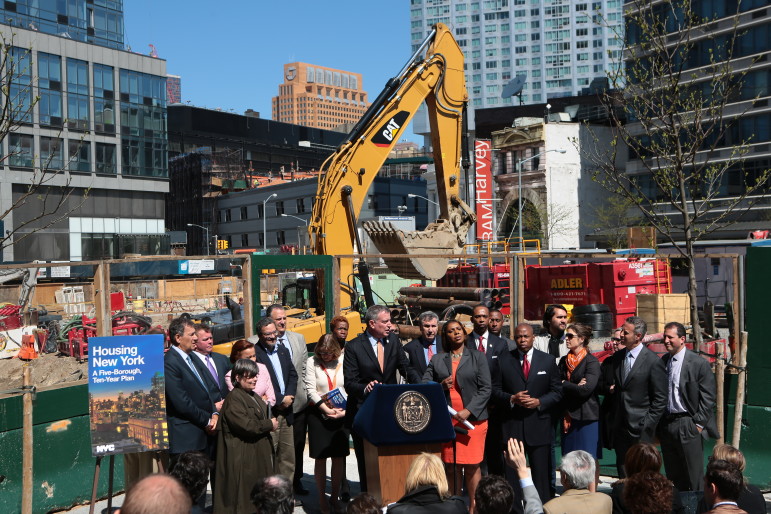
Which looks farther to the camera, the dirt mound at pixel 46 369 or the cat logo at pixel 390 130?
the dirt mound at pixel 46 369

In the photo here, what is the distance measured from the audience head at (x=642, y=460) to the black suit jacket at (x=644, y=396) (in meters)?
2.21

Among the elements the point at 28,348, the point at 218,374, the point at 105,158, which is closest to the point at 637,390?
the point at 218,374

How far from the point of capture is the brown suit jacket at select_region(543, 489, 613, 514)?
17.7 ft

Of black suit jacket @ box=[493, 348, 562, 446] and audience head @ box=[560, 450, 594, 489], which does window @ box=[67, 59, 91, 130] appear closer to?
black suit jacket @ box=[493, 348, 562, 446]

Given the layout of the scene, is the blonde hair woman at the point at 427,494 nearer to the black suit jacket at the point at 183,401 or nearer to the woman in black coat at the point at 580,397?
the black suit jacket at the point at 183,401

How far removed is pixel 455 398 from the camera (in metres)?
7.94

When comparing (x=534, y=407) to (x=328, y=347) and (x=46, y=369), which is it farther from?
(x=46, y=369)

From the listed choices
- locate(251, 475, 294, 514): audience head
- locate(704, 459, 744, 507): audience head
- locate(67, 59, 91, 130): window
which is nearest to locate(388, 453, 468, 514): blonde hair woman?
locate(251, 475, 294, 514): audience head

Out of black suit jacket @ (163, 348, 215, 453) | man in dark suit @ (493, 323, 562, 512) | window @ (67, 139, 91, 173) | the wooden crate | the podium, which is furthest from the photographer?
window @ (67, 139, 91, 173)

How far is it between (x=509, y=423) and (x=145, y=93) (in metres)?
63.3

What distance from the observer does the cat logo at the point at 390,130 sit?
18.2m

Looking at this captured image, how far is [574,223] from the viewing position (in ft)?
208

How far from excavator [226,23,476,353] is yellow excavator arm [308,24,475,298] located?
0.02 meters

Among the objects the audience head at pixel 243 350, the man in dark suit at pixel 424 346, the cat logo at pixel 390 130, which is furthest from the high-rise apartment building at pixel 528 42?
the audience head at pixel 243 350
